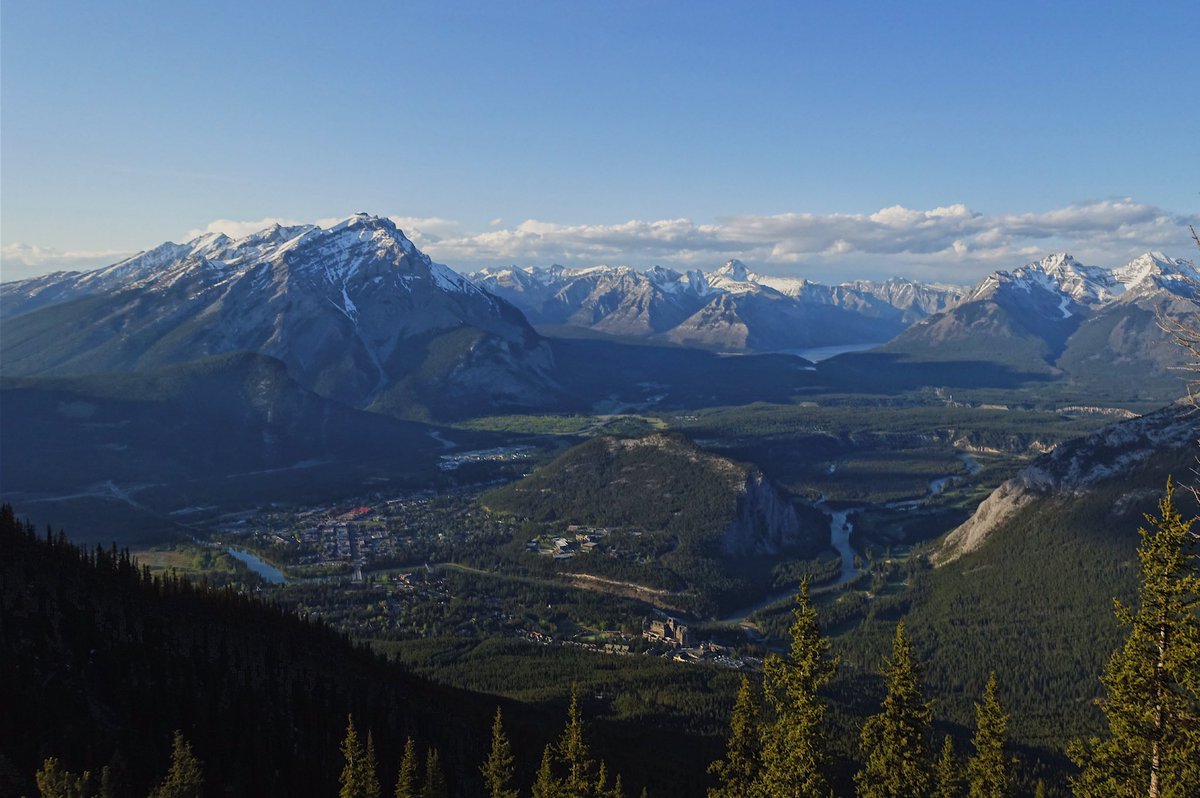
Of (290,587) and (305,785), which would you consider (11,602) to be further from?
(290,587)

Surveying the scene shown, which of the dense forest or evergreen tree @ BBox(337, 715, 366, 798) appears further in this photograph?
evergreen tree @ BBox(337, 715, 366, 798)

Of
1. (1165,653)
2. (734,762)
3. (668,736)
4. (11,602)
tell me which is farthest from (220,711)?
(1165,653)

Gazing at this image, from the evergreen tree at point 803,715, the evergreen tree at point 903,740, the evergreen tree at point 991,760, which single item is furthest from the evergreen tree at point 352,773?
the evergreen tree at point 991,760

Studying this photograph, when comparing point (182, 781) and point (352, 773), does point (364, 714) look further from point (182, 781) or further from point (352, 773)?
point (182, 781)

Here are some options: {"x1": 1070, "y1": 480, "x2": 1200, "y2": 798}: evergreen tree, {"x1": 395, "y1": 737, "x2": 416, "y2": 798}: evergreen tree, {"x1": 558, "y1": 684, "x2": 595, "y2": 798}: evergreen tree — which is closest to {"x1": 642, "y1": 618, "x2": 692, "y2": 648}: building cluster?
{"x1": 395, "y1": 737, "x2": 416, "y2": 798}: evergreen tree

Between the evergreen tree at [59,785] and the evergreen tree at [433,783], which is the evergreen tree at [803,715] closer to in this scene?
the evergreen tree at [433,783]

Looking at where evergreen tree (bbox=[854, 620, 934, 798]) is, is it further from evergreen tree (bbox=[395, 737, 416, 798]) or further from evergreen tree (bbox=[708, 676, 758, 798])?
evergreen tree (bbox=[395, 737, 416, 798])
